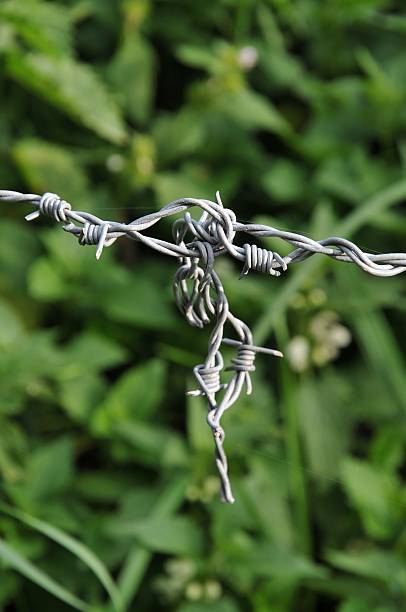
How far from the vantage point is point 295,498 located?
130 cm

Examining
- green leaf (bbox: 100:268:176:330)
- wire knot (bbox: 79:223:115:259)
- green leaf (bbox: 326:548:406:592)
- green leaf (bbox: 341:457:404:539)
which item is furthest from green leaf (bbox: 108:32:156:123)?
wire knot (bbox: 79:223:115:259)

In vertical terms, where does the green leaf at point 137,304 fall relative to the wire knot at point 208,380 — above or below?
above

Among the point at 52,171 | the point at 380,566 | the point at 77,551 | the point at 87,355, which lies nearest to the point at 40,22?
the point at 52,171

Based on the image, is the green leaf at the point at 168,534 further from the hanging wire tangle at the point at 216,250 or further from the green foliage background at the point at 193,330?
the hanging wire tangle at the point at 216,250

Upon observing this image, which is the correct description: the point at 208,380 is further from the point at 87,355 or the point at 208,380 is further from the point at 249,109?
the point at 249,109

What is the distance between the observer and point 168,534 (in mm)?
1133

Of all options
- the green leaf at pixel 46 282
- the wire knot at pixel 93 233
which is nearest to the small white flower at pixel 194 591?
the green leaf at pixel 46 282

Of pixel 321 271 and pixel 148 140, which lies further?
pixel 148 140

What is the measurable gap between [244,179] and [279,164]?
107mm

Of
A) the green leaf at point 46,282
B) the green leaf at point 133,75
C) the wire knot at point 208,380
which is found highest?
the green leaf at point 133,75

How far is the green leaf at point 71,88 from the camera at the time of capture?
1.35 m

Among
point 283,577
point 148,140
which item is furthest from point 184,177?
point 283,577

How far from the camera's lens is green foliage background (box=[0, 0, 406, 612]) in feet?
3.90

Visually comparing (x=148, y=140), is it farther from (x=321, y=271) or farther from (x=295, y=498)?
(x=295, y=498)
